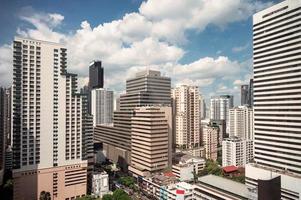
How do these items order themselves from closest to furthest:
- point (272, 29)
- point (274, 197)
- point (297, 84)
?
point (274, 197) < point (297, 84) < point (272, 29)

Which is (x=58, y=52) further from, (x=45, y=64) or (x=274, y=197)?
(x=274, y=197)

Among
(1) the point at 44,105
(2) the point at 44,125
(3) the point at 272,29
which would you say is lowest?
(2) the point at 44,125

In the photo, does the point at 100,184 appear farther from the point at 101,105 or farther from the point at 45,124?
the point at 101,105

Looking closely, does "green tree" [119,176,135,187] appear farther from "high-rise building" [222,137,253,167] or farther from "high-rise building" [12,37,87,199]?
"high-rise building" [222,137,253,167]

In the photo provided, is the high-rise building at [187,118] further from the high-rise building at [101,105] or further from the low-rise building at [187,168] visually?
the high-rise building at [101,105]

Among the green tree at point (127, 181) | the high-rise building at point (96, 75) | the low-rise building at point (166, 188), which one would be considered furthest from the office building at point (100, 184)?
the high-rise building at point (96, 75)

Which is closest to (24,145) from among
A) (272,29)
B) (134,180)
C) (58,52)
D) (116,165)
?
(58,52)
